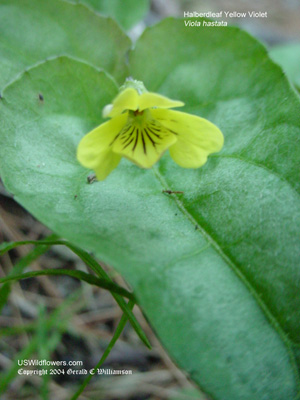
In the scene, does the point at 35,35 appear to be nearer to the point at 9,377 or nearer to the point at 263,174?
the point at 263,174

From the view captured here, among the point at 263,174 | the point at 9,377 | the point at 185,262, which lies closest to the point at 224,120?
the point at 263,174

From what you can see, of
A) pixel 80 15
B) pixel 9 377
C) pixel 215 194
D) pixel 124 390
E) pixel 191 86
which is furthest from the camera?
pixel 124 390

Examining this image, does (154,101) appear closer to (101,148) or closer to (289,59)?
(101,148)

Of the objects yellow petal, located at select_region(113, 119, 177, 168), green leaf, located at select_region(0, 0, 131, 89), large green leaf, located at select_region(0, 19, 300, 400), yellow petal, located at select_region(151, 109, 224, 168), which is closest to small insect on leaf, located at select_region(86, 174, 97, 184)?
large green leaf, located at select_region(0, 19, 300, 400)

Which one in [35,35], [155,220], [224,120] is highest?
[35,35]

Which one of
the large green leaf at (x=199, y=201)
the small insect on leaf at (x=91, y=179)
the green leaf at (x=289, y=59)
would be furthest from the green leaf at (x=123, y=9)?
the small insect on leaf at (x=91, y=179)

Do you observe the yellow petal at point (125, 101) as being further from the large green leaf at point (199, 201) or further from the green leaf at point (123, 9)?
the green leaf at point (123, 9)
